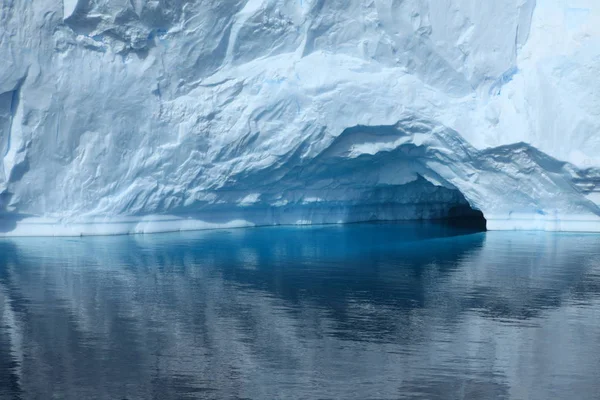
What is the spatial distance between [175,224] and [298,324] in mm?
9574

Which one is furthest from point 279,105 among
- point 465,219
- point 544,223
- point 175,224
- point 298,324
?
point 298,324

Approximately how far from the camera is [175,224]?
54.3ft

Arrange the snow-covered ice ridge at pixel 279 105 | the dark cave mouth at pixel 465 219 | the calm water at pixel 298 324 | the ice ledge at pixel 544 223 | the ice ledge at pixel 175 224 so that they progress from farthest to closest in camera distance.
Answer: the dark cave mouth at pixel 465 219
the ice ledge at pixel 544 223
the ice ledge at pixel 175 224
the snow-covered ice ridge at pixel 279 105
the calm water at pixel 298 324

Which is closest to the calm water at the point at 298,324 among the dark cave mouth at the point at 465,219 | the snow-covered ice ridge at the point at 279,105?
the snow-covered ice ridge at the point at 279,105

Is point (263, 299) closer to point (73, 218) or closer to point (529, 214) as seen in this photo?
point (73, 218)

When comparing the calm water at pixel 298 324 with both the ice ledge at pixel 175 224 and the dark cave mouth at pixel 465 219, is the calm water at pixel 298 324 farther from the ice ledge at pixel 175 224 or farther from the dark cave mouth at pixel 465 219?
the dark cave mouth at pixel 465 219

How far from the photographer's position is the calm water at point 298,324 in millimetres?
5594

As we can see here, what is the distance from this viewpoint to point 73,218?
15008 mm

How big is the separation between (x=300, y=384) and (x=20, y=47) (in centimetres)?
1027

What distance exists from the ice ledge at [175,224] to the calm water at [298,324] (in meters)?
1.95

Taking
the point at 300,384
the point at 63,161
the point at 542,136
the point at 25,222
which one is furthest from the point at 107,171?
the point at 300,384

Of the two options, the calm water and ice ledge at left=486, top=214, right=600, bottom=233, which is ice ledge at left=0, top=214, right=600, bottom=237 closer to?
ice ledge at left=486, top=214, right=600, bottom=233

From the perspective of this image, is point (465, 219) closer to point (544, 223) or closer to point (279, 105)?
Answer: point (544, 223)

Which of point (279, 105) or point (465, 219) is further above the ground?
point (279, 105)
